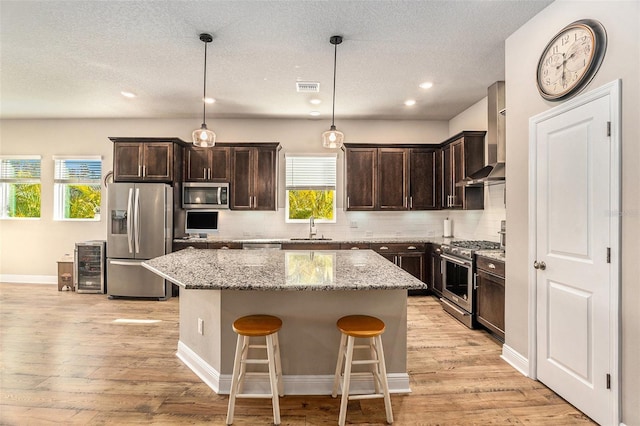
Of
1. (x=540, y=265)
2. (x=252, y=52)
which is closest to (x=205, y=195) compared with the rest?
(x=252, y=52)

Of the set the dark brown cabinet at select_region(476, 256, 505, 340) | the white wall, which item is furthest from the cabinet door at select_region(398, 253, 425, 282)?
the white wall

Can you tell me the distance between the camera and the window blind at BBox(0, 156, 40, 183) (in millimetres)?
5602

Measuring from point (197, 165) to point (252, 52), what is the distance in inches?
99.8

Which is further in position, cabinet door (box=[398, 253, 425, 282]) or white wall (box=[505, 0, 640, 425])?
cabinet door (box=[398, 253, 425, 282])

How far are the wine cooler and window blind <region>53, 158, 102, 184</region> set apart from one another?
51.1 inches

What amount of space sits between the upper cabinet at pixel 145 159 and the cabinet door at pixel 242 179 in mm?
939

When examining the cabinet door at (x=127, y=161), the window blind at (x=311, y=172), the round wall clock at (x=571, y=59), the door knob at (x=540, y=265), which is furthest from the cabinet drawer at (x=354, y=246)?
the cabinet door at (x=127, y=161)

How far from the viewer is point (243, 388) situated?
226 centimetres

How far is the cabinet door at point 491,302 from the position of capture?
3.10 metres

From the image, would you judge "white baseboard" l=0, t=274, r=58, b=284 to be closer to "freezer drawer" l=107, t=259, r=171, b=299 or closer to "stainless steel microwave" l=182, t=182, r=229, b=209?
"freezer drawer" l=107, t=259, r=171, b=299

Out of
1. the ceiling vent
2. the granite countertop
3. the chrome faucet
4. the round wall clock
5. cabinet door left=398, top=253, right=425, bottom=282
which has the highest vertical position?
the ceiling vent

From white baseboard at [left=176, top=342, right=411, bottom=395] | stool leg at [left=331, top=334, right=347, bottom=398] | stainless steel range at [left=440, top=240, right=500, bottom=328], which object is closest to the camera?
stool leg at [left=331, top=334, right=347, bottom=398]

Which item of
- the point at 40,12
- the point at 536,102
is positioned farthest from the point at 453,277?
the point at 40,12

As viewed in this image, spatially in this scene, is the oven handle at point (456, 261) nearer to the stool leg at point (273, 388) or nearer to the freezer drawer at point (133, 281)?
the stool leg at point (273, 388)
